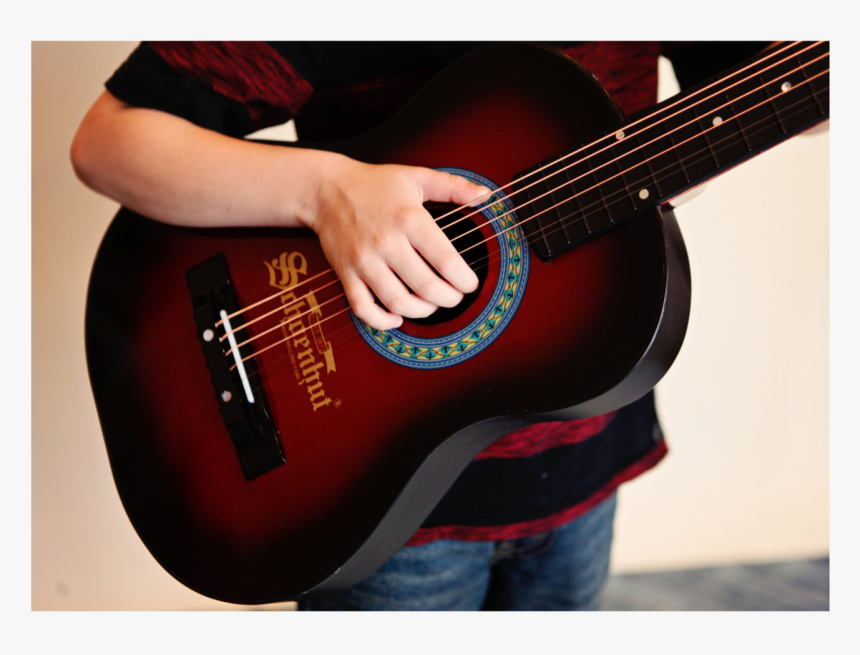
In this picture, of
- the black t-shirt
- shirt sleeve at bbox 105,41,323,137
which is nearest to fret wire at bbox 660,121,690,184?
the black t-shirt

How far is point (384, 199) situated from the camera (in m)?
0.63

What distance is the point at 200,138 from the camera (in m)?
0.69

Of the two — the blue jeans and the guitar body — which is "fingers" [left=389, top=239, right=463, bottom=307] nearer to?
the guitar body

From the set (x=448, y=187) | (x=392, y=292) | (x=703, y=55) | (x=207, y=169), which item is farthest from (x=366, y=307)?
(x=703, y=55)

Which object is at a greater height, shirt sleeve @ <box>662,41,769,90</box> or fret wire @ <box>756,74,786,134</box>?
shirt sleeve @ <box>662,41,769,90</box>

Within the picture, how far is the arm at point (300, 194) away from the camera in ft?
2.02

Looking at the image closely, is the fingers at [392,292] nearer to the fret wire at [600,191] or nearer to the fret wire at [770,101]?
the fret wire at [600,191]

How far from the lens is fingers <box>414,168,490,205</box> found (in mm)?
635

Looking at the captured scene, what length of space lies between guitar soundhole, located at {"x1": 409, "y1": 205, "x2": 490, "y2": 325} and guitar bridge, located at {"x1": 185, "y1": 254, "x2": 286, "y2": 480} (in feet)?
0.70

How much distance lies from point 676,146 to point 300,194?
0.41m

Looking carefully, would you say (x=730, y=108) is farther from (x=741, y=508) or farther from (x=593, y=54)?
(x=741, y=508)

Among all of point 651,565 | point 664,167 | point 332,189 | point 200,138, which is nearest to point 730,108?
point 664,167

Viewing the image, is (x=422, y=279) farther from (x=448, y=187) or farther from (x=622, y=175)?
(x=622, y=175)
